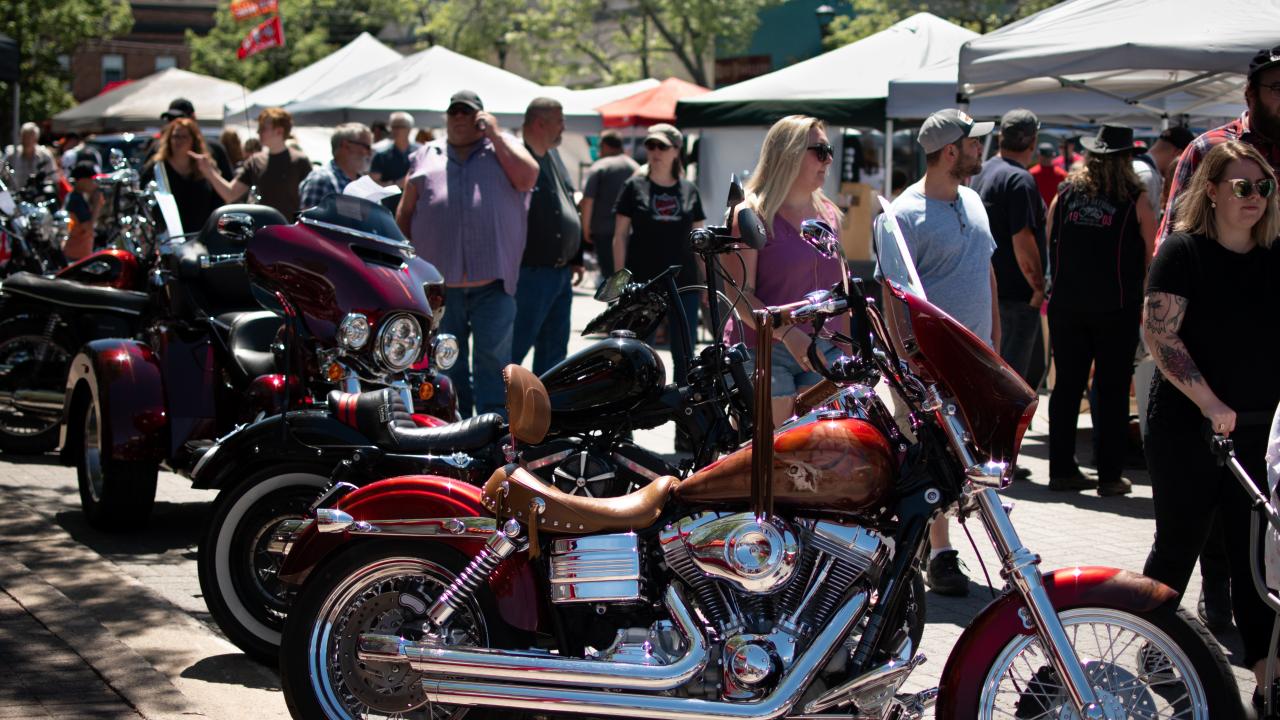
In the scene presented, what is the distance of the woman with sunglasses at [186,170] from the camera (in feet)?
31.9

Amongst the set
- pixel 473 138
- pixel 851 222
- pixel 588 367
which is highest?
pixel 473 138

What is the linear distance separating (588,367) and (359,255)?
1.55 metres

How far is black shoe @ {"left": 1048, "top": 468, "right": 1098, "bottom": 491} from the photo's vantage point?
7.97 meters

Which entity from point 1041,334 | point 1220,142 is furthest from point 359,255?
point 1041,334

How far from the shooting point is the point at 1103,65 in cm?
855

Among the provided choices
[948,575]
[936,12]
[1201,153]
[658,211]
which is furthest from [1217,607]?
[936,12]

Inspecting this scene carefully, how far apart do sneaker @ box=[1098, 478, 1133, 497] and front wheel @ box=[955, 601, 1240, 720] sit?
14.9ft

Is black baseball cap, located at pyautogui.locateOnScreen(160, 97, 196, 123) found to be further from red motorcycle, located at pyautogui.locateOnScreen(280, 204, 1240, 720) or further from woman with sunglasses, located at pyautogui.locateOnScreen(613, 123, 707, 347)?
red motorcycle, located at pyautogui.locateOnScreen(280, 204, 1240, 720)

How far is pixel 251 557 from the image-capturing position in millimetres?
4816

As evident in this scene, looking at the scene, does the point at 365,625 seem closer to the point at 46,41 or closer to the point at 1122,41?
the point at 1122,41

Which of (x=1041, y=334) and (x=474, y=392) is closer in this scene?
(x=474, y=392)

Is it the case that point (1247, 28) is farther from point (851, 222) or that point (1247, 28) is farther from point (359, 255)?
point (851, 222)

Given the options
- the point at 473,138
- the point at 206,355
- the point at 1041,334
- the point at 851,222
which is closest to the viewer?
the point at 206,355

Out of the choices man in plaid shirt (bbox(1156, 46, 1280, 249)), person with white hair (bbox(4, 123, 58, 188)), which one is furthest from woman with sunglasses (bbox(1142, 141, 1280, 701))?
person with white hair (bbox(4, 123, 58, 188))
